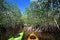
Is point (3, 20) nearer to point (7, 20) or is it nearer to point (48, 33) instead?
point (7, 20)

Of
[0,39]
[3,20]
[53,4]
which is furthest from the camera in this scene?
[0,39]

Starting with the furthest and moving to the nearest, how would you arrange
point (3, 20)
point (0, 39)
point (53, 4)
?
point (0, 39) → point (3, 20) → point (53, 4)

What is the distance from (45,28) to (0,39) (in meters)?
4.07

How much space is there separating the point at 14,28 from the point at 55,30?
3.76m

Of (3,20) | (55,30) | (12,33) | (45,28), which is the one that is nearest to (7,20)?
(3,20)

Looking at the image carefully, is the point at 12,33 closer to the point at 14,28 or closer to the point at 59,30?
the point at 14,28

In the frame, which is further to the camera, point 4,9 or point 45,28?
point 45,28

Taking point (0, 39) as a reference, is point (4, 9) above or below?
above

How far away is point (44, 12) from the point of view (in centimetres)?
1114

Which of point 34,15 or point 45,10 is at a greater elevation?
point 45,10

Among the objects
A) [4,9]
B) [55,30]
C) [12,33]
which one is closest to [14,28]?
[12,33]

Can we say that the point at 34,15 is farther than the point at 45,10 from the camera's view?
Yes

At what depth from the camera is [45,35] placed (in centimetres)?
1400

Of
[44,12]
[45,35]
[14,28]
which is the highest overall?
[44,12]
